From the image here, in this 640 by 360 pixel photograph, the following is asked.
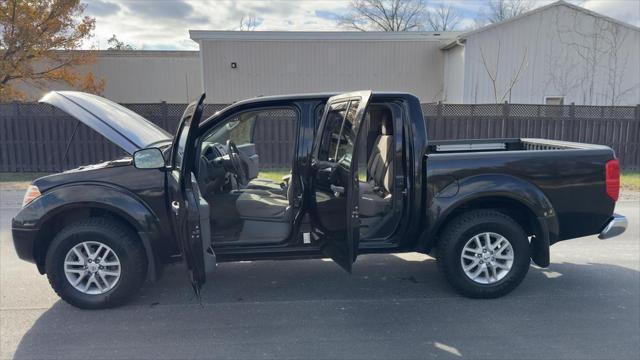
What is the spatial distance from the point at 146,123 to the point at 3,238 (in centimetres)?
304

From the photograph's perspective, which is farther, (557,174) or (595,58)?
(595,58)

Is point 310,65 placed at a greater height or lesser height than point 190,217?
greater

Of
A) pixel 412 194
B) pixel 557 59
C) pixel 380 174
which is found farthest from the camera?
pixel 557 59

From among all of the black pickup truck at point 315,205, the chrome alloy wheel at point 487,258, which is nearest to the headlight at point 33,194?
the black pickup truck at point 315,205

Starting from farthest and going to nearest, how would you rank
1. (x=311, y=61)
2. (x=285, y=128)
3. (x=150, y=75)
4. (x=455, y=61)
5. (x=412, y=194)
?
(x=150, y=75) → (x=311, y=61) → (x=455, y=61) → (x=285, y=128) → (x=412, y=194)

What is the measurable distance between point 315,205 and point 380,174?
1127 mm

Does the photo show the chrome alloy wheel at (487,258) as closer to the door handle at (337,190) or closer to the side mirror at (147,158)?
the door handle at (337,190)

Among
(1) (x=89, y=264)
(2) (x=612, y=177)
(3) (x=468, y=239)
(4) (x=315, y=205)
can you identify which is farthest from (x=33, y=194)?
(2) (x=612, y=177)

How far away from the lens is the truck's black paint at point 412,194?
12.6 feet

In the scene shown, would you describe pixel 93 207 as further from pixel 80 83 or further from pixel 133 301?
pixel 80 83

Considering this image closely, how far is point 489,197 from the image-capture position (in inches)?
161

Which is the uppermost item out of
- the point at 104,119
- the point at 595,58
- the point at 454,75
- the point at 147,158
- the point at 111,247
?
the point at 595,58

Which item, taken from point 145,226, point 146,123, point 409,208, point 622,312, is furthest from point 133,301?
point 622,312

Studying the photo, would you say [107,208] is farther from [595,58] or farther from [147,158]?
[595,58]
